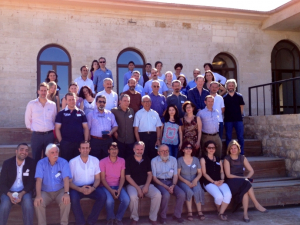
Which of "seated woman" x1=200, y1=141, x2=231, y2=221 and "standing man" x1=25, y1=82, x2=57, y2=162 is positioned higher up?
"standing man" x1=25, y1=82, x2=57, y2=162

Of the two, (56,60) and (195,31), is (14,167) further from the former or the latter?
(195,31)

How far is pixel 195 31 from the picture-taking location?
11992 mm

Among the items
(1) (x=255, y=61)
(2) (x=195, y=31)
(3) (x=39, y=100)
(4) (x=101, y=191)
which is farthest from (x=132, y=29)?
(4) (x=101, y=191)

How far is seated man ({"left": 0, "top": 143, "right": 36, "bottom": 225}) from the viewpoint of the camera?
509 centimetres

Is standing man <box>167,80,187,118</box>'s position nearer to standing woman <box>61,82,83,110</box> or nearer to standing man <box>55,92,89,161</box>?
standing woman <box>61,82,83,110</box>

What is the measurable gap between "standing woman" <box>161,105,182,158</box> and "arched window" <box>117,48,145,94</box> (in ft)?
15.9

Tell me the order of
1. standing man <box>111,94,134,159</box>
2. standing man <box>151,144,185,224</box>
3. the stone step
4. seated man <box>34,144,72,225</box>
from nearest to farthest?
seated man <box>34,144,72,225</box> → the stone step → standing man <box>151,144,185,224</box> → standing man <box>111,94,134,159</box>

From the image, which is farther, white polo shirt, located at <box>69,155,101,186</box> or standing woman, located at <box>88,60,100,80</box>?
standing woman, located at <box>88,60,100,80</box>

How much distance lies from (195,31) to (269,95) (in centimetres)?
394

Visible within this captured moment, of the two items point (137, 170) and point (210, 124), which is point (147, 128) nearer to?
point (137, 170)

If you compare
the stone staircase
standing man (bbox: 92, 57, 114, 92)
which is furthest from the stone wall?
standing man (bbox: 92, 57, 114, 92)

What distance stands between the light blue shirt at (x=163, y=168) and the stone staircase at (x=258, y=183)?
48cm

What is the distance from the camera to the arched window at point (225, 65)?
12562mm

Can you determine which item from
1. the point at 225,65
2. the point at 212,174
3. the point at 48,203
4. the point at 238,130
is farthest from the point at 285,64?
the point at 48,203
